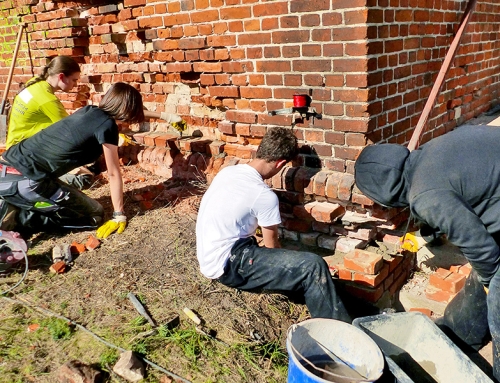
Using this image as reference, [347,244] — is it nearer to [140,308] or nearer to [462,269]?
[462,269]

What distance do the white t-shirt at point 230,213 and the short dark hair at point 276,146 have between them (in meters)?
0.14

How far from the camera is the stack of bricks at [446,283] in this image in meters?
3.20

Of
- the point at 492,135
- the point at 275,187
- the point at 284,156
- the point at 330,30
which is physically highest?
the point at 330,30

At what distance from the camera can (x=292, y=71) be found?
10.3 feet

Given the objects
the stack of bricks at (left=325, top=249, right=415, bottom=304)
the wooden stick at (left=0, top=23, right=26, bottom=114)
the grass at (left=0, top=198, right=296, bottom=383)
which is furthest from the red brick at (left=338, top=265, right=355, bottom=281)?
the wooden stick at (left=0, top=23, right=26, bottom=114)

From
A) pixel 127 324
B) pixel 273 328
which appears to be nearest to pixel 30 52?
pixel 127 324

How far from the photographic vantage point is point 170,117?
14.6 ft

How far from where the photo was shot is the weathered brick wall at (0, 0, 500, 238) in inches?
114

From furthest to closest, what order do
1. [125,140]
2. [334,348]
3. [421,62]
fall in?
[125,140] < [421,62] < [334,348]

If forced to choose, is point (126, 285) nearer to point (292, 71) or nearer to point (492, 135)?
point (292, 71)

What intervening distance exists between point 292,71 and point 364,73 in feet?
1.82

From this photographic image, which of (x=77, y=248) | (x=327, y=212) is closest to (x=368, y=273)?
(x=327, y=212)

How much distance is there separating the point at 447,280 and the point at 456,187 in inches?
58.5

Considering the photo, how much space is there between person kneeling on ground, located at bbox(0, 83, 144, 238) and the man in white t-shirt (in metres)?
1.31
